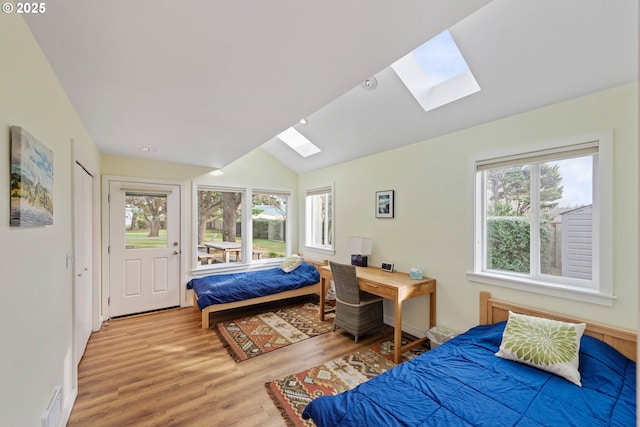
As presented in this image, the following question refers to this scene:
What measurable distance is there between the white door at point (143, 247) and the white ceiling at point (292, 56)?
4.01 feet

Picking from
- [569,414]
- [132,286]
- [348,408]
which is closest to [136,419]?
[348,408]

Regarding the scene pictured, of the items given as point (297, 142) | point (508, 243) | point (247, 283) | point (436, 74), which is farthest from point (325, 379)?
point (297, 142)

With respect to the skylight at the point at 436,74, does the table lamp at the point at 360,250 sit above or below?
below

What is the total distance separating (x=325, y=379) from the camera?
92.3 inches


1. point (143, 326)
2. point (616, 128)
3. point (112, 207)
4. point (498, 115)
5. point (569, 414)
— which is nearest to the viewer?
point (569, 414)

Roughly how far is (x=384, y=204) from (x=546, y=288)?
182 cm

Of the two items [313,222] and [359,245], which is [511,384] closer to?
[359,245]

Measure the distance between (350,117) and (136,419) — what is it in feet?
10.8

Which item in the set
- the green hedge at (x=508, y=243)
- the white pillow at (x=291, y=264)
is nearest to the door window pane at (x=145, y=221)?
the white pillow at (x=291, y=264)

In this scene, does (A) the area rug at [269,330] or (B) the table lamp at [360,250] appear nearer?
(A) the area rug at [269,330]

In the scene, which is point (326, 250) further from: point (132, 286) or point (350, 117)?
point (132, 286)

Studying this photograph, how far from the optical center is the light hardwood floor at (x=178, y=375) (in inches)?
75.6

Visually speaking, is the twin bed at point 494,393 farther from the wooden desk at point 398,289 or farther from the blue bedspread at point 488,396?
the wooden desk at point 398,289

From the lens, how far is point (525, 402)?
1475mm
